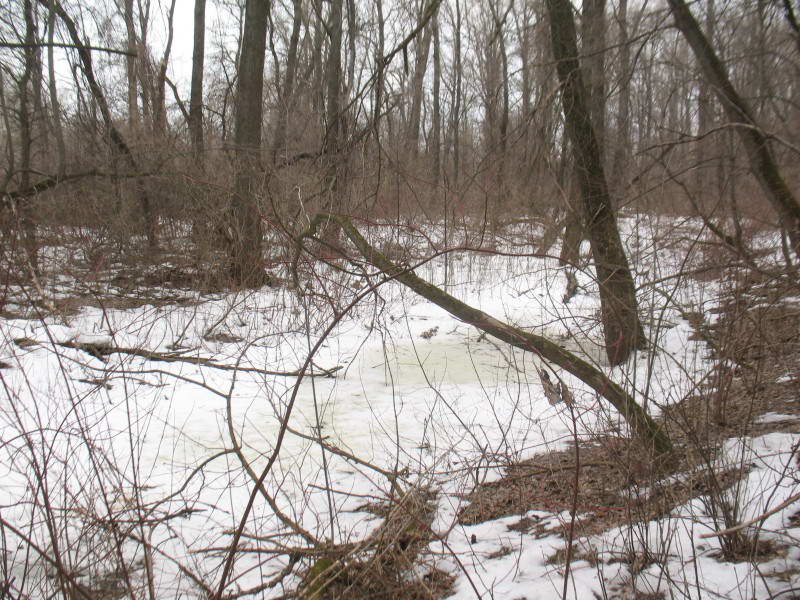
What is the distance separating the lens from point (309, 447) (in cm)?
282

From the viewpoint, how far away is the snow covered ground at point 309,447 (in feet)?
6.11

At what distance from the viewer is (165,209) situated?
26.2ft

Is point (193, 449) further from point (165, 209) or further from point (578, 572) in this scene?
point (165, 209)

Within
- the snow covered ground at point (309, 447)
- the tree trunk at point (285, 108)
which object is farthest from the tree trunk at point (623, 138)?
the tree trunk at point (285, 108)

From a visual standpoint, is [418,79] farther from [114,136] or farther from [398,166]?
[398,166]

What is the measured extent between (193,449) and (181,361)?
1.49 m

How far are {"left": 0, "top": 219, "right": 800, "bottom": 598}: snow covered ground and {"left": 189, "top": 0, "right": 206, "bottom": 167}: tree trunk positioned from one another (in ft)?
8.98

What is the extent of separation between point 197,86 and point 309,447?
11.3 m

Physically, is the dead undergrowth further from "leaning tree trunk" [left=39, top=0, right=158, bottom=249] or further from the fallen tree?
"leaning tree trunk" [left=39, top=0, right=158, bottom=249]

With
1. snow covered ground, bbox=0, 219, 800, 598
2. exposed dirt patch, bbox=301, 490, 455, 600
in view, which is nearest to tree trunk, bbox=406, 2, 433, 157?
snow covered ground, bbox=0, 219, 800, 598

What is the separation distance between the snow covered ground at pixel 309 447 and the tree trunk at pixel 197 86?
274 centimetres

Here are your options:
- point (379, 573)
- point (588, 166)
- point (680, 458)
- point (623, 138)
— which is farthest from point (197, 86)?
point (379, 573)

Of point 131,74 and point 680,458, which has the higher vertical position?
point 131,74

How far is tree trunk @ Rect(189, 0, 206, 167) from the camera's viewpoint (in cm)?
817
